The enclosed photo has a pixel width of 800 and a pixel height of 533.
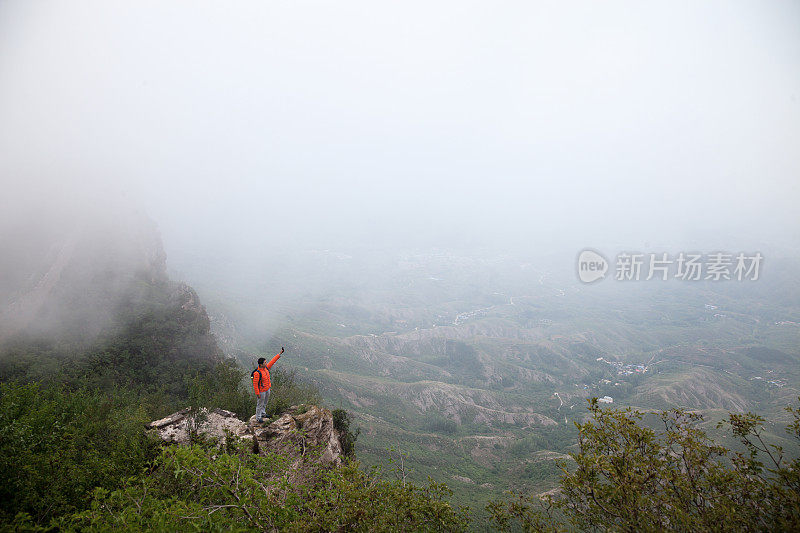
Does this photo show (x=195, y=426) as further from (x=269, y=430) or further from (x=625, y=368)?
(x=625, y=368)

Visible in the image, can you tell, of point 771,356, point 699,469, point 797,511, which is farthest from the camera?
point 771,356

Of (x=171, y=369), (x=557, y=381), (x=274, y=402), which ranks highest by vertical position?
(x=274, y=402)

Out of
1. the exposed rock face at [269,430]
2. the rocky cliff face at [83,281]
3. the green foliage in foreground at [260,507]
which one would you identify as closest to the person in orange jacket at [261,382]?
the exposed rock face at [269,430]

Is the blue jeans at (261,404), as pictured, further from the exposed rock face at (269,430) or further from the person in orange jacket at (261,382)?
the exposed rock face at (269,430)

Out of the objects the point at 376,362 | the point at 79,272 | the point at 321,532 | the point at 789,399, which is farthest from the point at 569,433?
the point at 79,272

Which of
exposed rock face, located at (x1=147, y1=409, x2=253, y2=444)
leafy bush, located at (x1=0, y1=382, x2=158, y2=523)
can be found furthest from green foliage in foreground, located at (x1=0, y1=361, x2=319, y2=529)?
exposed rock face, located at (x1=147, y1=409, x2=253, y2=444)

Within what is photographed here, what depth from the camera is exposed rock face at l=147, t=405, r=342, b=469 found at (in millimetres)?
19641

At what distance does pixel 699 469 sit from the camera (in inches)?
428

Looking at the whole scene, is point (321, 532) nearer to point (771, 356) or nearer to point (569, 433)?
point (569, 433)

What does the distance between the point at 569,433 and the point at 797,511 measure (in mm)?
126568

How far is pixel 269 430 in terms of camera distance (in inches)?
806

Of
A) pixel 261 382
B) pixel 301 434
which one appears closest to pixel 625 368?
pixel 301 434

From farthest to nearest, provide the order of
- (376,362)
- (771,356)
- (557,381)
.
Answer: (771,356), (557,381), (376,362)

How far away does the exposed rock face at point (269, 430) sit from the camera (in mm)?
19641
